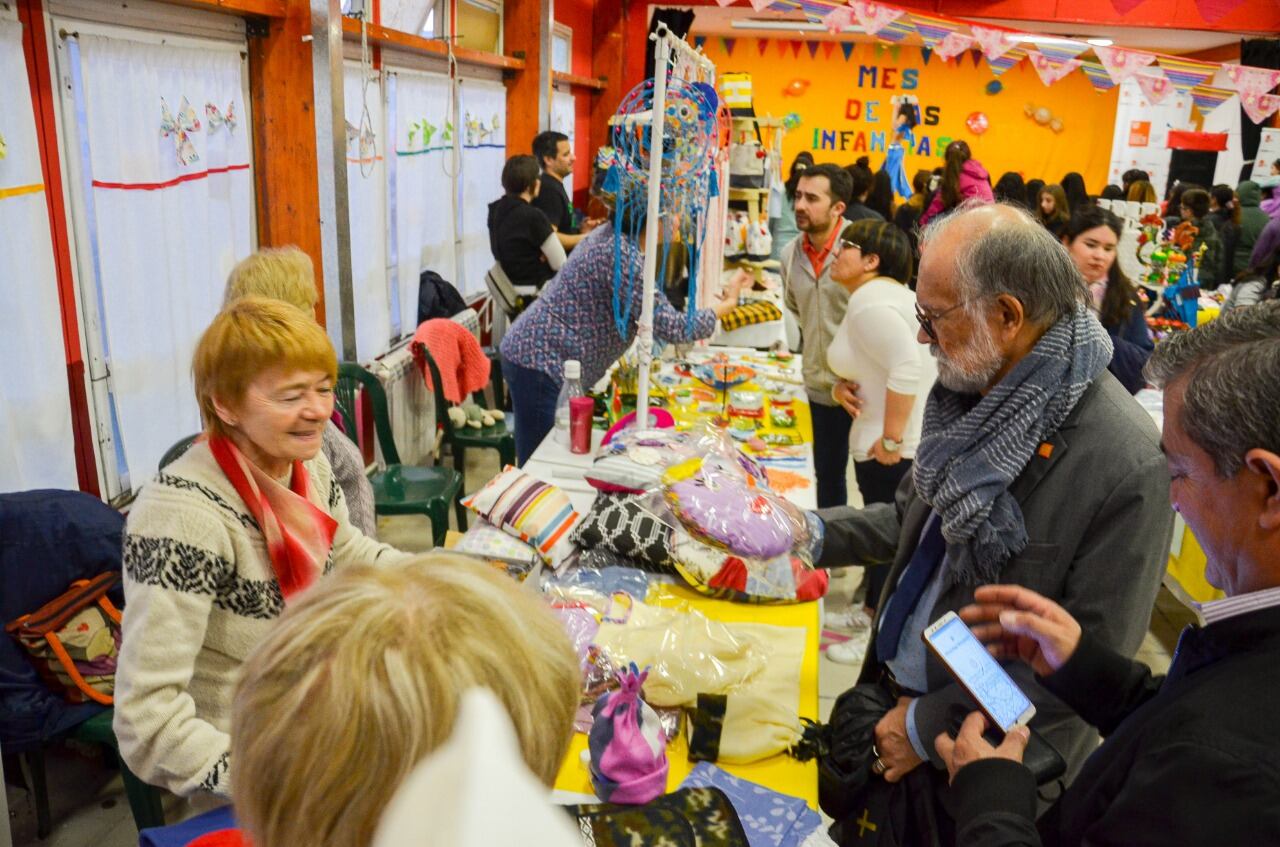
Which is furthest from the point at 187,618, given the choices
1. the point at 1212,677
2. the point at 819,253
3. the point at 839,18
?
the point at 839,18

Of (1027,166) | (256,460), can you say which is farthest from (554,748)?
(1027,166)

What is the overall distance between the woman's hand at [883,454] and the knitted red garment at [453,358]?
6.74 feet

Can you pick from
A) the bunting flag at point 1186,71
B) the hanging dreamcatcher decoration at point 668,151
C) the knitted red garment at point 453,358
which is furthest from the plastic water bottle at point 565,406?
the bunting flag at point 1186,71

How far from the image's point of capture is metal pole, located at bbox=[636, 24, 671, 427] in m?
2.55

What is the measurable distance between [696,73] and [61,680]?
9.02ft

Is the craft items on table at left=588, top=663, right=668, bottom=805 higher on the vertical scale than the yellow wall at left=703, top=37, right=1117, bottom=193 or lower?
lower

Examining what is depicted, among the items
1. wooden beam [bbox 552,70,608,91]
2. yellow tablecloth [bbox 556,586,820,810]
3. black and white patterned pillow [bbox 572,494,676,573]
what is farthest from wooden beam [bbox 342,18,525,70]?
yellow tablecloth [bbox 556,586,820,810]

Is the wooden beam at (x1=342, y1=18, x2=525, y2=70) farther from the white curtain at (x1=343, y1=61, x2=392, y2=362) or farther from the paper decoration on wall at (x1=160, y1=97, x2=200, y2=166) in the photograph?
the paper decoration on wall at (x1=160, y1=97, x2=200, y2=166)

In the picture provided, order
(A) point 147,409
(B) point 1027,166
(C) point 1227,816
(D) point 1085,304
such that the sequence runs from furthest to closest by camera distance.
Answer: (B) point 1027,166
(A) point 147,409
(D) point 1085,304
(C) point 1227,816

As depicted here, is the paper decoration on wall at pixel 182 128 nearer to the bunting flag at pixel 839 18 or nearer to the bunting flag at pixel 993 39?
the bunting flag at pixel 839 18

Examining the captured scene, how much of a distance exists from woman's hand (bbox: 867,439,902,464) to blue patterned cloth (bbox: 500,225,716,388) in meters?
0.73

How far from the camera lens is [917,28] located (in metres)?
6.82

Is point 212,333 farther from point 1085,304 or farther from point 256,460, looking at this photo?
point 1085,304

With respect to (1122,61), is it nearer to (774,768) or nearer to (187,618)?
(774,768)
